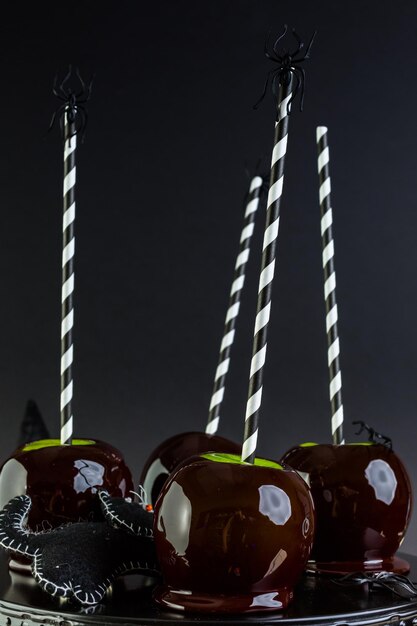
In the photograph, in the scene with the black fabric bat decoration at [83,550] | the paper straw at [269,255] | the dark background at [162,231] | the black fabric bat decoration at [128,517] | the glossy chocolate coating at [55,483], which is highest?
the dark background at [162,231]

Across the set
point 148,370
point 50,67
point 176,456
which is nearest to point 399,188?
point 148,370

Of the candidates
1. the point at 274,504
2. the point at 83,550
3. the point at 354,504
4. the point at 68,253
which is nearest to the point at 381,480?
the point at 354,504

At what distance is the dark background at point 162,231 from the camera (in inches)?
85.2

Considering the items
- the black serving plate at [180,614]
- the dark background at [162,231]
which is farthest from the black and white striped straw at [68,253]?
the dark background at [162,231]

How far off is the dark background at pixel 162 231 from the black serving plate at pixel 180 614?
1195mm

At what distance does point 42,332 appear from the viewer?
7.31 ft

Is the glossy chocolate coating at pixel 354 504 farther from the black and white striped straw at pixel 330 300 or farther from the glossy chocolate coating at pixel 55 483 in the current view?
the glossy chocolate coating at pixel 55 483

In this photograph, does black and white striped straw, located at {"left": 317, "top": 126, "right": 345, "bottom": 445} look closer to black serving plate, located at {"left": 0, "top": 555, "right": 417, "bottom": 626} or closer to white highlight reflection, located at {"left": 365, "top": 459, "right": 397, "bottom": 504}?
white highlight reflection, located at {"left": 365, "top": 459, "right": 397, "bottom": 504}

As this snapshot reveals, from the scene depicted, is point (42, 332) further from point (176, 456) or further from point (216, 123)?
point (176, 456)

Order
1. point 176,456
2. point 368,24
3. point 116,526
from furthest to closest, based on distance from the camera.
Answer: point 368,24
point 176,456
point 116,526

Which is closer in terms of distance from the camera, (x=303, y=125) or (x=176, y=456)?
Result: (x=176, y=456)

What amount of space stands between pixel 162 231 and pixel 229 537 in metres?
1.42

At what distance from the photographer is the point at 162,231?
223 cm

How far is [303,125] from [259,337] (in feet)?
4.27
